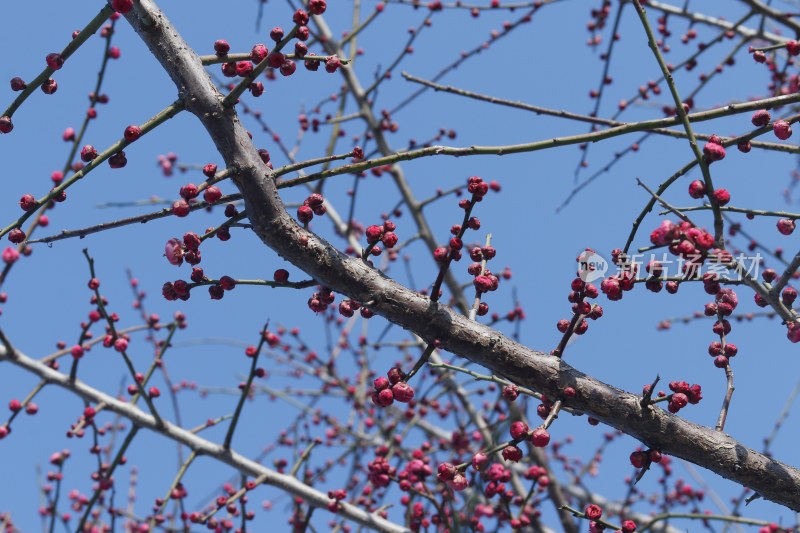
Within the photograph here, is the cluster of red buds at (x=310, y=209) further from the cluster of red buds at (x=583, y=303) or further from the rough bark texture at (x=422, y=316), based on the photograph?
the cluster of red buds at (x=583, y=303)

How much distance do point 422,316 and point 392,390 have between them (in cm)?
27

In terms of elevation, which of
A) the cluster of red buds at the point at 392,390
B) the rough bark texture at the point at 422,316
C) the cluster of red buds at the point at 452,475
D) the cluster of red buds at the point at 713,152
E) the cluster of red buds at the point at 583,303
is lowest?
the cluster of red buds at the point at 452,475

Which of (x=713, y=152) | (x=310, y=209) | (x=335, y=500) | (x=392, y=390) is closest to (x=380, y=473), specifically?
(x=335, y=500)

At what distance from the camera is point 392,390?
2.33 metres

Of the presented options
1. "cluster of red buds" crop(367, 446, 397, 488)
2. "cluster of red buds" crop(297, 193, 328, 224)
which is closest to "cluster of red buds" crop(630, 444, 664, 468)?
"cluster of red buds" crop(297, 193, 328, 224)

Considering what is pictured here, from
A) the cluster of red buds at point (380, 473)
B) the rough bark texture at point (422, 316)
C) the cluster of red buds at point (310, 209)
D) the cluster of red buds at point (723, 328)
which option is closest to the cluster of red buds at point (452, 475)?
the rough bark texture at point (422, 316)

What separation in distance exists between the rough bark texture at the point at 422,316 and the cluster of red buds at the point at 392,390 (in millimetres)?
177

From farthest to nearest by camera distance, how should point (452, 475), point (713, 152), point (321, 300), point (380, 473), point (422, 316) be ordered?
1. point (380, 473)
2. point (321, 300)
3. point (422, 316)
4. point (452, 475)
5. point (713, 152)

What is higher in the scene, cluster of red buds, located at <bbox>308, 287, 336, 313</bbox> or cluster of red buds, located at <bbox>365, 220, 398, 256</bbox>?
cluster of red buds, located at <bbox>365, 220, 398, 256</bbox>

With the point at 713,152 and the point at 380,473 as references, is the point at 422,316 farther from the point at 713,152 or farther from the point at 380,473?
the point at 380,473

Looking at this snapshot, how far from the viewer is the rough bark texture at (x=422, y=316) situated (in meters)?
2.27

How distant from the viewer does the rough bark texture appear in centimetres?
227

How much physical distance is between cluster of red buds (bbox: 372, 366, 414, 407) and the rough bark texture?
0.18 metres

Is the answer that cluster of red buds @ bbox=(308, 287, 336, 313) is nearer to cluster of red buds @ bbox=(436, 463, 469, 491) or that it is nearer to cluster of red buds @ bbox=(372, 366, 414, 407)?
cluster of red buds @ bbox=(372, 366, 414, 407)
